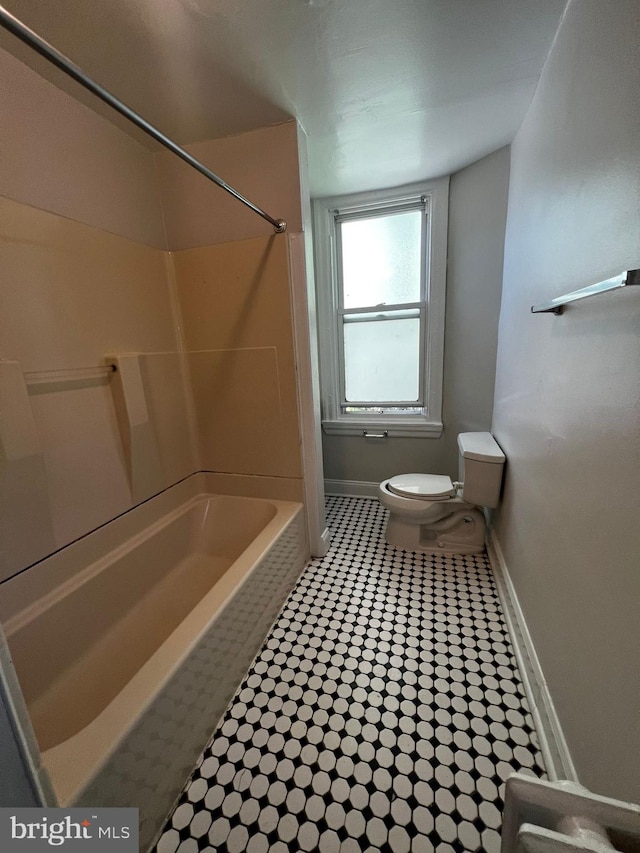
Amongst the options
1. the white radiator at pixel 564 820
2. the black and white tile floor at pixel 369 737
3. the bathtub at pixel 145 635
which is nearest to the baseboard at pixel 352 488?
the bathtub at pixel 145 635

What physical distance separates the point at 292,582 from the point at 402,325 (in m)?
1.90

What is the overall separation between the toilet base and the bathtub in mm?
607

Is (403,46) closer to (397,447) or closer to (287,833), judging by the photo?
(397,447)

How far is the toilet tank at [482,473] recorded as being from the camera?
175 centimetres

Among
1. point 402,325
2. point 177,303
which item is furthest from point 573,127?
point 177,303

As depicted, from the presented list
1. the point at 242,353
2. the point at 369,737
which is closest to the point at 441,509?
the point at 369,737

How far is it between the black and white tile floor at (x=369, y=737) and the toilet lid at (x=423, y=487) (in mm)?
507

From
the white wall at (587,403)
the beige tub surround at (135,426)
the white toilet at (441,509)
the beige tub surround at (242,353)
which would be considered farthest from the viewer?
the white toilet at (441,509)

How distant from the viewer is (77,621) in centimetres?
130

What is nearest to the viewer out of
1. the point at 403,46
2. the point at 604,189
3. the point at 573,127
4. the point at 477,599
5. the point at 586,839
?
the point at 586,839

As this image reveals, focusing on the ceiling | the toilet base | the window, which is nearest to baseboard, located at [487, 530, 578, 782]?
the toilet base

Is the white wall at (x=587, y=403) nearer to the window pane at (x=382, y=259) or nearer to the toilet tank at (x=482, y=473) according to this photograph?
the toilet tank at (x=482, y=473)

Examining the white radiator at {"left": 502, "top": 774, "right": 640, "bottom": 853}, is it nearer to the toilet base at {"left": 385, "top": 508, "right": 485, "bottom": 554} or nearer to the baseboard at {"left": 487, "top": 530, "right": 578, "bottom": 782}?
the baseboard at {"left": 487, "top": 530, "right": 578, "bottom": 782}

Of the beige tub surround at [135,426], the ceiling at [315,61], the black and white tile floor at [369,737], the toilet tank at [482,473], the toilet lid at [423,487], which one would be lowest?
the black and white tile floor at [369,737]
